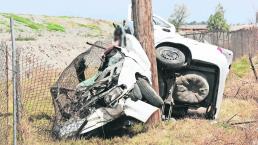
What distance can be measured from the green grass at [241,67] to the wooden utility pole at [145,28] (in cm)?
1197

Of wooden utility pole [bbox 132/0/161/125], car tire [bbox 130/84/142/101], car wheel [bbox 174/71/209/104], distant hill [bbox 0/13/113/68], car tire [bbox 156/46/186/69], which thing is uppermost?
wooden utility pole [bbox 132/0/161/125]

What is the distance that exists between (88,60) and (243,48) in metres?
22.0

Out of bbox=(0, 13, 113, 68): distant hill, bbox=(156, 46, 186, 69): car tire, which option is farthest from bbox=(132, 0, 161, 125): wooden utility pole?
bbox=(0, 13, 113, 68): distant hill

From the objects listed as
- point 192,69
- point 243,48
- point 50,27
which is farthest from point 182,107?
point 50,27

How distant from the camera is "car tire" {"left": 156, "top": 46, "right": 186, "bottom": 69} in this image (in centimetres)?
1034

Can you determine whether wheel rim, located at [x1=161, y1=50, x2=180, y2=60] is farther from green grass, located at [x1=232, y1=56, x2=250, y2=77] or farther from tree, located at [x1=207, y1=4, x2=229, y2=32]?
tree, located at [x1=207, y1=4, x2=229, y2=32]

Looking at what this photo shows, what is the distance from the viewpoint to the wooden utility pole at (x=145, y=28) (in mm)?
10023

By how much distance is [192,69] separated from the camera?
10.8 m

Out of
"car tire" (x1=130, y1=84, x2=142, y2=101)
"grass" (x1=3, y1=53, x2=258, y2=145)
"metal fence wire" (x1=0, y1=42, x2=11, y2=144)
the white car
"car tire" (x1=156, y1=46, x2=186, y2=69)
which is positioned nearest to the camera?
"metal fence wire" (x1=0, y1=42, x2=11, y2=144)

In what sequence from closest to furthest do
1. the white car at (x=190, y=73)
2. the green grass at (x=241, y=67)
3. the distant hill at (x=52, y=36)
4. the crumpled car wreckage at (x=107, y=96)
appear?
1. the crumpled car wreckage at (x=107, y=96)
2. the white car at (x=190, y=73)
3. the green grass at (x=241, y=67)
4. the distant hill at (x=52, y=36)

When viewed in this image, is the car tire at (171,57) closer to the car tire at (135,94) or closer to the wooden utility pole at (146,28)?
the wooden utility pole at (146,28)

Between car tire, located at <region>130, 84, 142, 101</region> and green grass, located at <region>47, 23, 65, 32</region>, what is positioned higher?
car tire, located at <region>130, 84, 142, 101</region>

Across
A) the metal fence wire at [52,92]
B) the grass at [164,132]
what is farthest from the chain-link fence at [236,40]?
the grass at [164,132]

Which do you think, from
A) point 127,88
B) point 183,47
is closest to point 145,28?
point 183,47
